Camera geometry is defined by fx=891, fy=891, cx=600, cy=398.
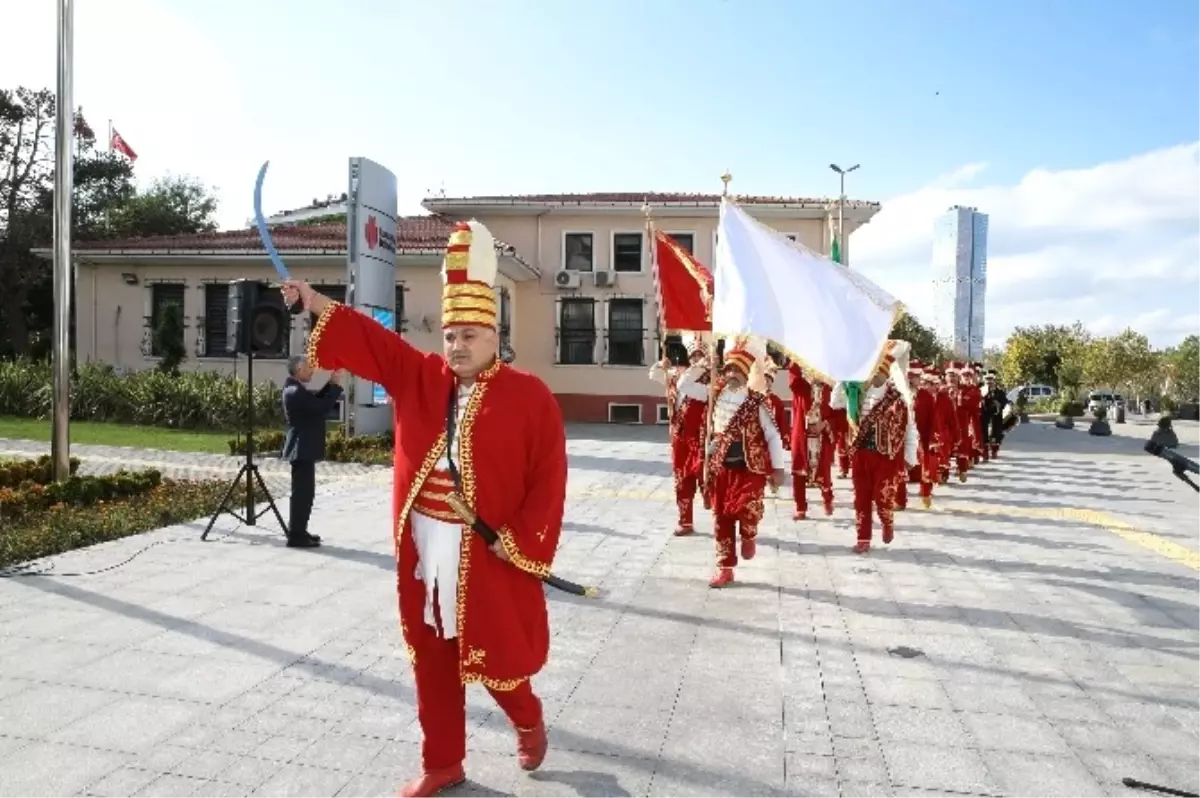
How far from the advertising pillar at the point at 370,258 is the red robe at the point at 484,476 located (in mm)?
11792

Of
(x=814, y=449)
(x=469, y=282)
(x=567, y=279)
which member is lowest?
(x=814, y=449)

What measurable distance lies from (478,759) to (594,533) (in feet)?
17.7

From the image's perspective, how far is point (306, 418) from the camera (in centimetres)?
789

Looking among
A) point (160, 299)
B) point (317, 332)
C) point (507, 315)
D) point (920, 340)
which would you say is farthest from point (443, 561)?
point (920, 340)

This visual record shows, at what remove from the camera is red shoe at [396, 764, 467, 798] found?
337cm

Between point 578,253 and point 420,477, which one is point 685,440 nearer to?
point 420,477

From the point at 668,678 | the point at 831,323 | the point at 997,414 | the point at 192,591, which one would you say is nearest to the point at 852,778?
the point at 668,678

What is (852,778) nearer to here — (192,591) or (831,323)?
(831,323)

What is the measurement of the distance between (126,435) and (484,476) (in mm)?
16412

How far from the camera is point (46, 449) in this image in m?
14.5

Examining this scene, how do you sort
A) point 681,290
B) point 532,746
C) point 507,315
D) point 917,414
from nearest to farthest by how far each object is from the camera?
point 532,746 → point 681,290 → point 917,414 → point 507,315

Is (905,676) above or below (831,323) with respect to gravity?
below

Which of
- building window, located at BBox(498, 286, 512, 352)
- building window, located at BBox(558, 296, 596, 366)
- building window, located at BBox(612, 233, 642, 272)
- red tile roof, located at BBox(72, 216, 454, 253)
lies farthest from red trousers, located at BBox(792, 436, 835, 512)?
building window, located at BBox(612, 233, 642, 272)

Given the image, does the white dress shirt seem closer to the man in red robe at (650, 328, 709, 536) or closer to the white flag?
the white flag
